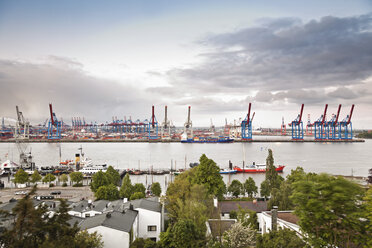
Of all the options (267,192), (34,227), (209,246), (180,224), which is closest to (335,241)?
(209,246)

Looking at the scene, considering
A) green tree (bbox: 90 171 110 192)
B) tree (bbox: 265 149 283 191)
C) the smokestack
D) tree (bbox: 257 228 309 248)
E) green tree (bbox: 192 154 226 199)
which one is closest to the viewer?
tree (bbox: 257 228 309 248)

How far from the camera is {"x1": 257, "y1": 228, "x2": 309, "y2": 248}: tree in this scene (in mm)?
3497

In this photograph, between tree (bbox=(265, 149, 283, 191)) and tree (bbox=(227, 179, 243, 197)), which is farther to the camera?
tree (bbox=(227, 179, 243, 197))

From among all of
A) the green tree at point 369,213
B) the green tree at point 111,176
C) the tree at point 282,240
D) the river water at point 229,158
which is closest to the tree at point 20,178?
the green tree at point 111,176

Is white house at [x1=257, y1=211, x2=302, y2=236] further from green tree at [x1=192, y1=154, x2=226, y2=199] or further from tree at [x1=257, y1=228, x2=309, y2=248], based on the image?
green tree at [x1=192, y1=154, x2=226, y2=199]

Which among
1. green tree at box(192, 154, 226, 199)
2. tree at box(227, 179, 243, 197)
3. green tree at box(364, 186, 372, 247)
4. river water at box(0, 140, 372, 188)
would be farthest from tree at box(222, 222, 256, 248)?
river water at box(0, 140, 372, 188)

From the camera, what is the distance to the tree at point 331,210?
9.59 feet

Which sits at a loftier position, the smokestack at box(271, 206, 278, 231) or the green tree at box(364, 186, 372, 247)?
the green tree at box(364, 186, 372, 247)

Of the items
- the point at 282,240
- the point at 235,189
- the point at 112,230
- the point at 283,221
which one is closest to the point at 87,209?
the point at 112,230

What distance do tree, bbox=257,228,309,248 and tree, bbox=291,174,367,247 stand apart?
1.20 feet

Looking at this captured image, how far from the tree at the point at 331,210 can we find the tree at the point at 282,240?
365mm

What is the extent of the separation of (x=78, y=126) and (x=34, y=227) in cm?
7601

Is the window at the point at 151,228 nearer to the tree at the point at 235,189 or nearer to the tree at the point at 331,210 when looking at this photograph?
the tree at the point at 331,210

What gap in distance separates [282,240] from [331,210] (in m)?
0.88
